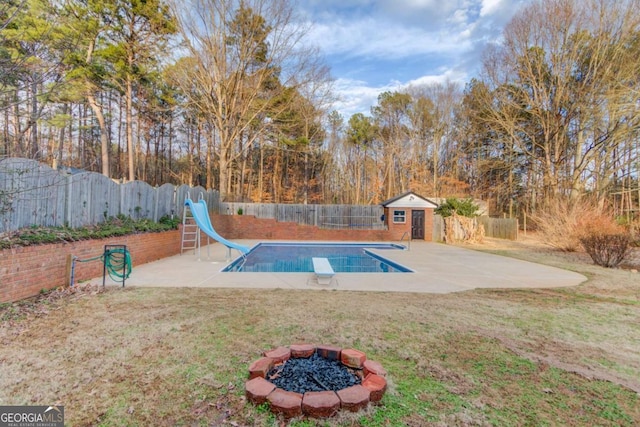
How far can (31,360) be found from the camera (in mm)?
2539

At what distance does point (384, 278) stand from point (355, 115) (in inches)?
815

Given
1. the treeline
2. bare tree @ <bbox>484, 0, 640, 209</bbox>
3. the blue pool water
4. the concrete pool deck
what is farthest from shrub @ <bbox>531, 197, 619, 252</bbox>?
the blue pool water

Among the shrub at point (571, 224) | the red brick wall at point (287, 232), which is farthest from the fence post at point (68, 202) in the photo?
the shrub at point (571, 224)

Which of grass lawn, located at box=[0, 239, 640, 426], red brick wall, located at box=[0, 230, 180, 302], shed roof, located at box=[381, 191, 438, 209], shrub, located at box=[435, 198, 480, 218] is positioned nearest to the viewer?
grass lawn, located at box=[0, 239, 640, 426]

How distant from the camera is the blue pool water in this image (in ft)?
26.0

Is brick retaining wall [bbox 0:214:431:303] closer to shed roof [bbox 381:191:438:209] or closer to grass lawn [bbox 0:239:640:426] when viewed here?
grass lawn [bbox 0:239:640:426]

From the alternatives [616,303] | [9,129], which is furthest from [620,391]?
[9,129]

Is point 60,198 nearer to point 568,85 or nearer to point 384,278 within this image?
point 384,278

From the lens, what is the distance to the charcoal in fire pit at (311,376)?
2.05 meters

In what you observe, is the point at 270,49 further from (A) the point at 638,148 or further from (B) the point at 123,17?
(A) the point at 638,148

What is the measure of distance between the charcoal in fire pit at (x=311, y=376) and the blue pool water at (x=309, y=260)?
201 inches

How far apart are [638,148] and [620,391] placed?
18.9 metres

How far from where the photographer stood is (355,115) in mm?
24891

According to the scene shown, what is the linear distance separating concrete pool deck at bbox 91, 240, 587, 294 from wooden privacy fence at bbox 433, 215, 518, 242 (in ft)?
24.4
